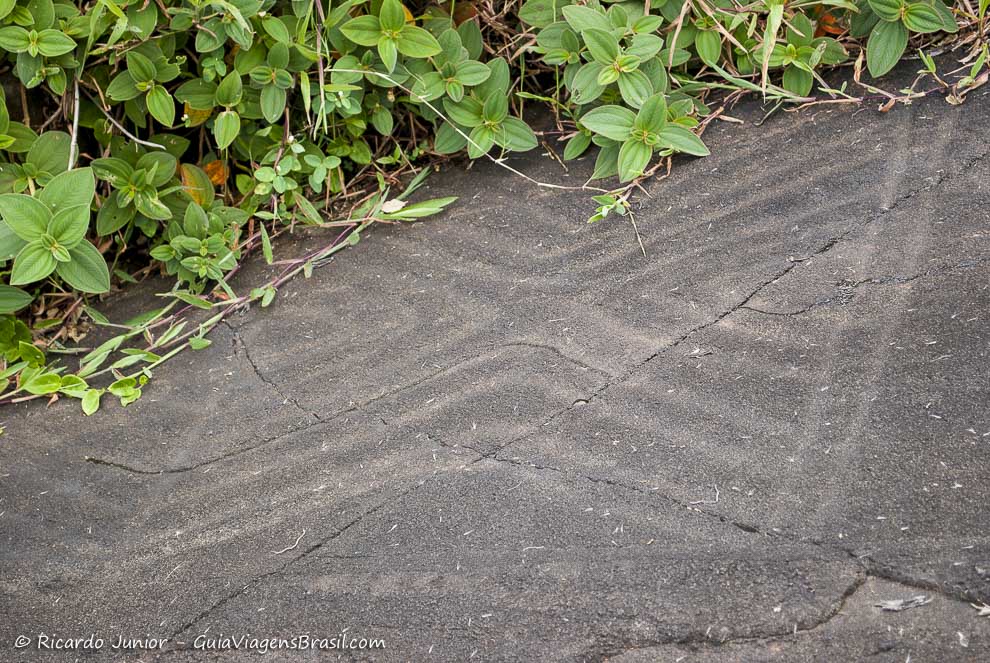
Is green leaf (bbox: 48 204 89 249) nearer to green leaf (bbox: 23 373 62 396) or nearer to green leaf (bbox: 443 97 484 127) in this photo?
green leaf (bbox: 23 373 62 396)

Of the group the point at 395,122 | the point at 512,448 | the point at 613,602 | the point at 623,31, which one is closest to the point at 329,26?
the point at 395,122

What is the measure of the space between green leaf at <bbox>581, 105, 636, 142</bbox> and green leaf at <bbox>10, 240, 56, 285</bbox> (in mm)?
1210

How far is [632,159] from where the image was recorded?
193 centimetres

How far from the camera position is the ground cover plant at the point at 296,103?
1.93 metres

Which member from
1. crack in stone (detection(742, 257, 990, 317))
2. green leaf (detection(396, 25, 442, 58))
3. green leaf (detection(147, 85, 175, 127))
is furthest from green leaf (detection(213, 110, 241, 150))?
crack in stone (detection(742, 257, 990, 317))

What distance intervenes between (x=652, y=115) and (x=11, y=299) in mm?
1519

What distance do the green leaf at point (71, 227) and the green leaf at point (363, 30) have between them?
0.71m

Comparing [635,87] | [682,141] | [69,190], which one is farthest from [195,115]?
[682,141]

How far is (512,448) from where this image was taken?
150 cm

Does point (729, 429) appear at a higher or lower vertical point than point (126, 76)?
lower

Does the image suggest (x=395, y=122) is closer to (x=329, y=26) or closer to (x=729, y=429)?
(x=329, y=26)

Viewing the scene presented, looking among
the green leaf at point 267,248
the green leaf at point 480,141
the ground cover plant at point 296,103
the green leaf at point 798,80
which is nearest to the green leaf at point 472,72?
the ground cover plant at point 296,103

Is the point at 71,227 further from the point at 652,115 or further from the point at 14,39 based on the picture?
the point at 652,115

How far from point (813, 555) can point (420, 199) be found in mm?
1333
